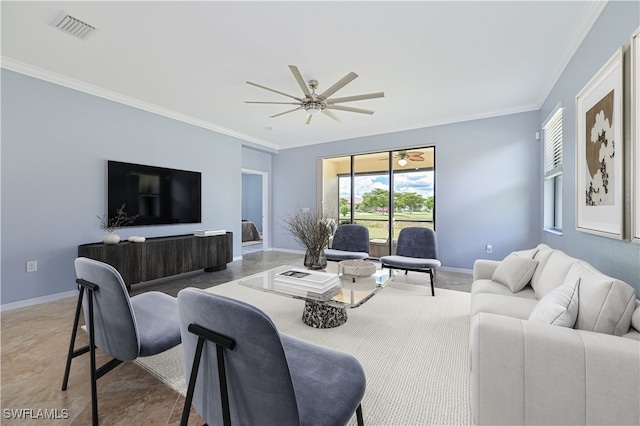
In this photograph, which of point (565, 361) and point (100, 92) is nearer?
point (565, 361)

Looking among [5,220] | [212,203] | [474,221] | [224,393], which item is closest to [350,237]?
[474,221]

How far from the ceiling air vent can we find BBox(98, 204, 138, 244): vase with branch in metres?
2.16

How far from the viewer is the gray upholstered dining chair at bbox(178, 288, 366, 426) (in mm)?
747

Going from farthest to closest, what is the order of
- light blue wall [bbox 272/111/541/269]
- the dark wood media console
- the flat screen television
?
light blue wall [bbox 272/111/541/269], the flat screen television, the dark wood media console

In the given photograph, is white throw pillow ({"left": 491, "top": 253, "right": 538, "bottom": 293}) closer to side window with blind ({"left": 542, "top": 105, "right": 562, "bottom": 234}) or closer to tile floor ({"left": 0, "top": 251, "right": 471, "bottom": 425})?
side window with blind ({"left": 542, "top": 105, "right": 562, "bottom": 234})

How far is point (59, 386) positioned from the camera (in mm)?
1663

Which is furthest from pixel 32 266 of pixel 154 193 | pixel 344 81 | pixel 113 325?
pixel 344 81

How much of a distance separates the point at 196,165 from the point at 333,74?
3076mm

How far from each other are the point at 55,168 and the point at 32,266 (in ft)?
3.87

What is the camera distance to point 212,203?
5164 millimetres

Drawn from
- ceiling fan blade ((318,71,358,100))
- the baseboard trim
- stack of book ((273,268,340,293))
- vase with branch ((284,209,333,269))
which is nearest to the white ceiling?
ceiling fan blade ((318,71,358,100))

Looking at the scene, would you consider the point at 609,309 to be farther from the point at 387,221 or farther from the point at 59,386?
the point at 387,221

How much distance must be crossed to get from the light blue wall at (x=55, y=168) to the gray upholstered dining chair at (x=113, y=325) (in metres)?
2.30

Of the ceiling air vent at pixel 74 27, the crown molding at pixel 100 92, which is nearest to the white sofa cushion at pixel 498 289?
the ceiling air vent at pixel 74 27
